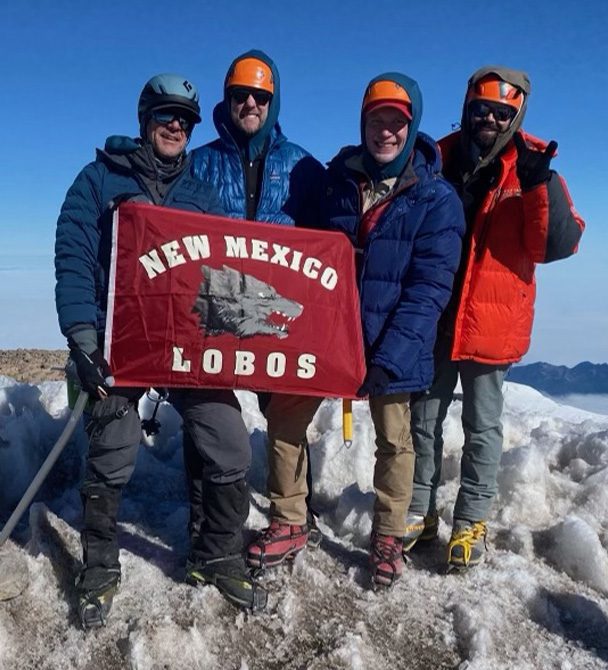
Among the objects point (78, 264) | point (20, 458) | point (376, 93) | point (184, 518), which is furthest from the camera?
point (20, 458)

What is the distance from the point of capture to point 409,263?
3.78 m

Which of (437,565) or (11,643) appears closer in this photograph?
(11,643)

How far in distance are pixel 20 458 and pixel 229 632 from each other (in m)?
2.42

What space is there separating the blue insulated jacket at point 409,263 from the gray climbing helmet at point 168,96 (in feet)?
3.08

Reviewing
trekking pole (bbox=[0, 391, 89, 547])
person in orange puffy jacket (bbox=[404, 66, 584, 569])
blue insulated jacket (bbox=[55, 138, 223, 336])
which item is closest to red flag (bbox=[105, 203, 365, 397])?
blue insulated jacket (bbox=[55, 138, 223, 336])

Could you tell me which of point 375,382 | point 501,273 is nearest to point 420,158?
point 501,273

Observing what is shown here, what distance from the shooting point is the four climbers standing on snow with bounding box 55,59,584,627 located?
3.56m

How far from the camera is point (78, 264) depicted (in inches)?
137

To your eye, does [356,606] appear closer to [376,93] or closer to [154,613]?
[154,613]

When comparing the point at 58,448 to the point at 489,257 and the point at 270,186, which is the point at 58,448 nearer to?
the point at 270,186

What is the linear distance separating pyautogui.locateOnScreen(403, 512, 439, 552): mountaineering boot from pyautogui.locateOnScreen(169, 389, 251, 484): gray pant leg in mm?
1247

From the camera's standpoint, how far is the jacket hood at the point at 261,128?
13.0 feet

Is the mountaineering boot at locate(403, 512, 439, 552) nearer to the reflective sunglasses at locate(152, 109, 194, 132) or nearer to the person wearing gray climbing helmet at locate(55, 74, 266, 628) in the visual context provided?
the person wearing gray climbing helmet at locate(55, 74, 266, 628)

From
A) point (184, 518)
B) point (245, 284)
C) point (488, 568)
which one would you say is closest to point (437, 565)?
A: point (488, 568)
